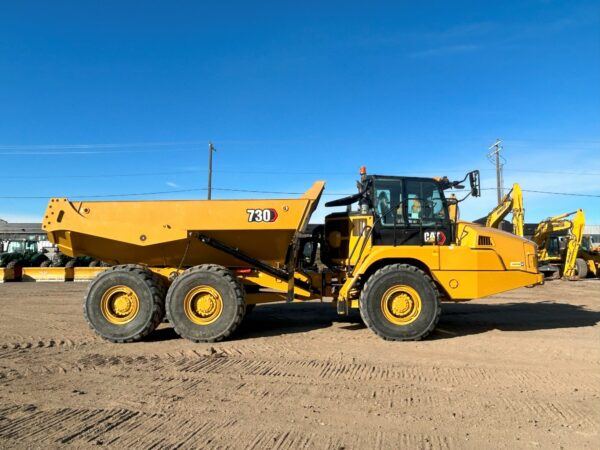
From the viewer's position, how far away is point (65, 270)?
63.0 ft

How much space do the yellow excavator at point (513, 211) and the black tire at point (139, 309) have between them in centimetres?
1539

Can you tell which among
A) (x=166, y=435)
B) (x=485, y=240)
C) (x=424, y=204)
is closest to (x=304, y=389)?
(x=166, y=435)

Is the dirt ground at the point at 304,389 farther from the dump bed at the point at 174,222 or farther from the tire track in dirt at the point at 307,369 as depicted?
the dump bed at the point at 174,222

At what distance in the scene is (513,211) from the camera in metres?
18.5

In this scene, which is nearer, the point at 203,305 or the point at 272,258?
the point at 203,305

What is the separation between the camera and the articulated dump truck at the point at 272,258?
6.80m

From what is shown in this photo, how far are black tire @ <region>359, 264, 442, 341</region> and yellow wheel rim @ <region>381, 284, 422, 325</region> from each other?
4 cm

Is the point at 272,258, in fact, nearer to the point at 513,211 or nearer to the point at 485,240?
the point at 485,240

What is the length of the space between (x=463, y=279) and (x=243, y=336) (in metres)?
3.70

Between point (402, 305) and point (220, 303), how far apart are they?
285 cm

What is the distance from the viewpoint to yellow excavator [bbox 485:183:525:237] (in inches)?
719

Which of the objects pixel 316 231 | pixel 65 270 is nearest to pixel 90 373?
pixel 316 231

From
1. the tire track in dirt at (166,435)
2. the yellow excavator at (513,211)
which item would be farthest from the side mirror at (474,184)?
the yellow excavator at (513,211)

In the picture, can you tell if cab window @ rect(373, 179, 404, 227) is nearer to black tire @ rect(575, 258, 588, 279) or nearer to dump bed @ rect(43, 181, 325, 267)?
dump bed @ rect(43, 181, 325, 267)
